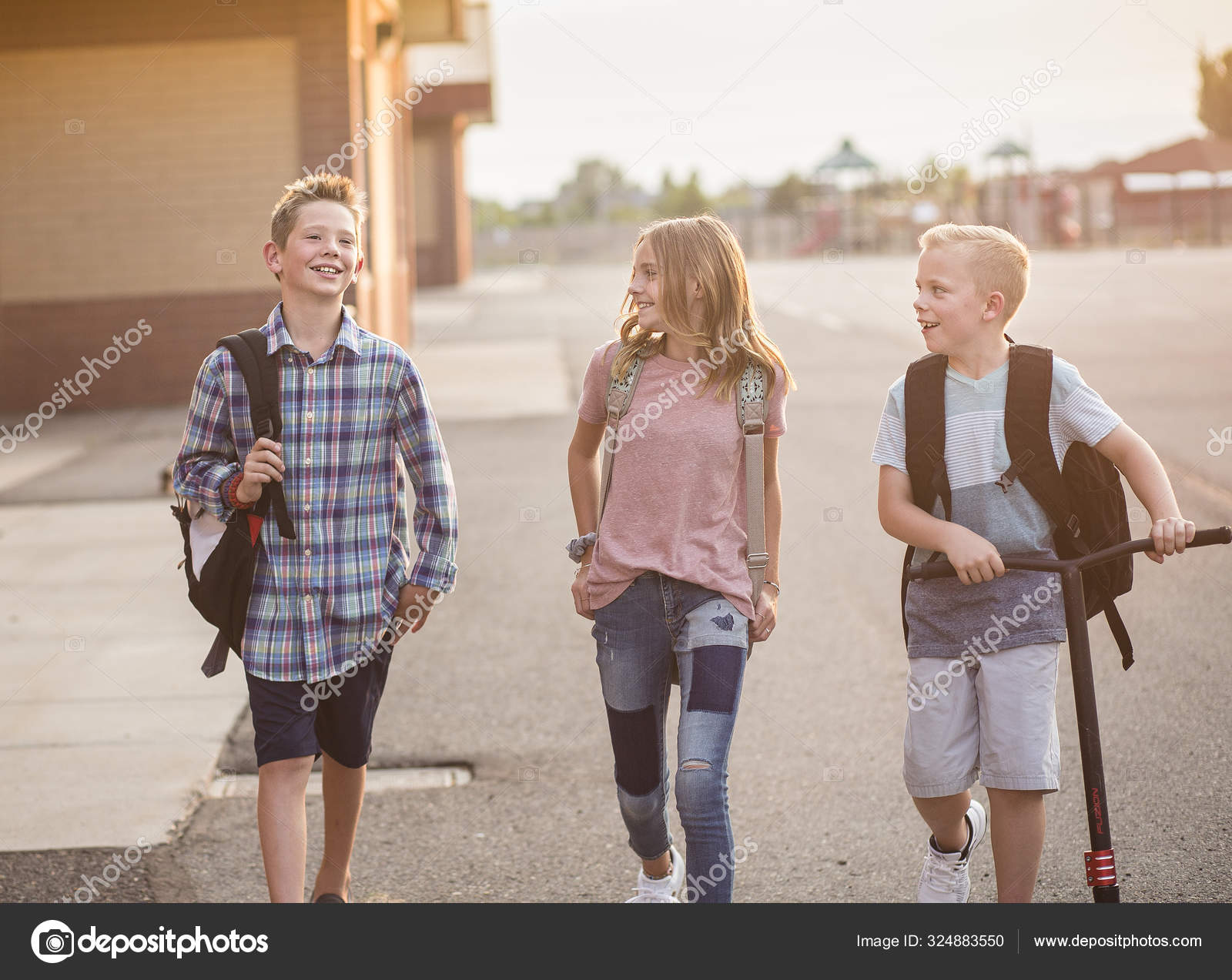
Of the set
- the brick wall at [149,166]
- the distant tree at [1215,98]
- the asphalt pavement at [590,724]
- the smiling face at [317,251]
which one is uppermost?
the distant tree at [1215,98]

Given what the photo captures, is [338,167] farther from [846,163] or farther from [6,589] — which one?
[846,163]

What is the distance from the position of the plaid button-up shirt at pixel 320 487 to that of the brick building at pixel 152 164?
1153 centimetres

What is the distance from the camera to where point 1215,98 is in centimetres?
6556

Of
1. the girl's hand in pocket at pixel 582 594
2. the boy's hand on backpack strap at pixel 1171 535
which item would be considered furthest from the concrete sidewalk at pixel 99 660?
the boy's hand on backpack strap at pixel 1171 535

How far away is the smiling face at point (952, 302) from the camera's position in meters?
2.99

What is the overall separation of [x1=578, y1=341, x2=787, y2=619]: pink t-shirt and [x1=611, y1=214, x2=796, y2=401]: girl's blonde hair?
0.06 meters

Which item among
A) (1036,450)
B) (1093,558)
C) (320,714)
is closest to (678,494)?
(1036,450)

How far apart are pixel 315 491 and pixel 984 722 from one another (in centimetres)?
159

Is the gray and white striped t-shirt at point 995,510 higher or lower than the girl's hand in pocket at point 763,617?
higher

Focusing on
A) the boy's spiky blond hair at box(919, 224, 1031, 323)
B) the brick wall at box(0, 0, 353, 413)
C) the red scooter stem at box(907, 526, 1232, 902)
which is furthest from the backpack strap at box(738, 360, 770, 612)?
the brick wall at box(0, 0, 353, 413)

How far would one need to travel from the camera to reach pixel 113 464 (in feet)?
38.3

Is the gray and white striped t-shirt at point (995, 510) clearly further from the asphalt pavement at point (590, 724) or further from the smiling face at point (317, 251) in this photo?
the smiling face at point (317, 251)

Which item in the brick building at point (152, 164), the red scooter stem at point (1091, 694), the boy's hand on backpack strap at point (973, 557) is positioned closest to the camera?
the red scooter stem at point (1091, 694)
